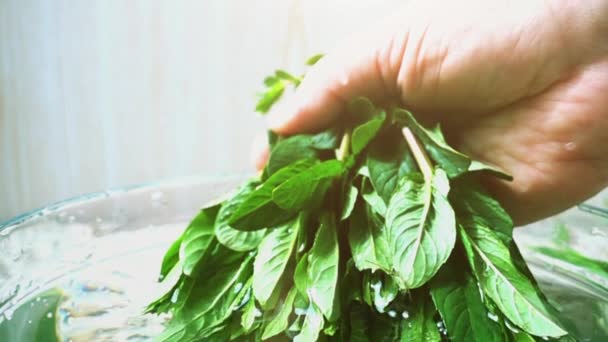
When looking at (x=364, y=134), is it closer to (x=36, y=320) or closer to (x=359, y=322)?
(x=359, y=322)

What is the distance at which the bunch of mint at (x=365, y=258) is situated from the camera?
46cm

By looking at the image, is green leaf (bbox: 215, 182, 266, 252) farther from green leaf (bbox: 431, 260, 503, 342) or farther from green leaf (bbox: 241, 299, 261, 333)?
green leaf (bbox: 431, 260, 503, 342)

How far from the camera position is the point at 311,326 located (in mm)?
473

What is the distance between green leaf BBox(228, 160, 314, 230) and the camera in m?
0.52

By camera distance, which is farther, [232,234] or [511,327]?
[232,234]

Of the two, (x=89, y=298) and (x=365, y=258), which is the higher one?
(x=365, y=258)

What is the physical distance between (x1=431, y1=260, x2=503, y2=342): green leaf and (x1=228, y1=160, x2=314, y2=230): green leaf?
15 cm

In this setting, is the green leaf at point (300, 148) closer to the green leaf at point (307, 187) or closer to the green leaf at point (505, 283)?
the green leaf at point (307, 187)

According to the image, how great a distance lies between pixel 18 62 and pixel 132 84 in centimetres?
20

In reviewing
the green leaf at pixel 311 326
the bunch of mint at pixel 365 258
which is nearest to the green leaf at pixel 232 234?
the bunch of mint at pixel 365 258

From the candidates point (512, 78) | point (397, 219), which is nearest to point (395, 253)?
point (397, 219)

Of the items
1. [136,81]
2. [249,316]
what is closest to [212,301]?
[249,316]

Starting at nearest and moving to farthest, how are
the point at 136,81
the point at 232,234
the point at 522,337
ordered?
1. the point at 522,337
2. the point at 232,234
3. the point at 136,81

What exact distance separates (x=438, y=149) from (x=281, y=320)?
0.70 feet
